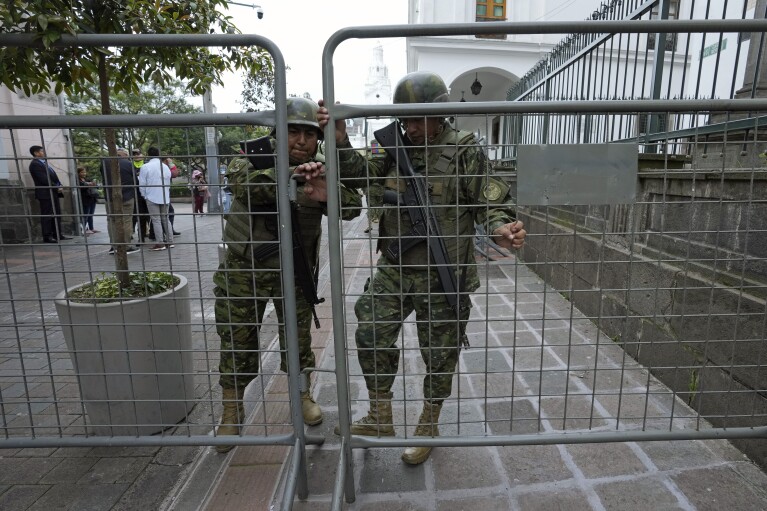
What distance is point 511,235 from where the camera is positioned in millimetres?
1956

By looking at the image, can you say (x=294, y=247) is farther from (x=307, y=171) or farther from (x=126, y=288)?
(x=126, y=288)

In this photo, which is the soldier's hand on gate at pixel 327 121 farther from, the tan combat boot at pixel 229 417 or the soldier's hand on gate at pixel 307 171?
the tan combat boot at pixel 229 417

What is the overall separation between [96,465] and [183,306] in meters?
0.89

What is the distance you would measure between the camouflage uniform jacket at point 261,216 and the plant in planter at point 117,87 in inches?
17.9

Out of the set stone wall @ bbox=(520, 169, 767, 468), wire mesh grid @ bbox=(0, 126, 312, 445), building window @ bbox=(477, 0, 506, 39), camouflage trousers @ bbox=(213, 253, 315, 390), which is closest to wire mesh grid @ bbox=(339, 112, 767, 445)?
stone wall @ bbox=(520, 169, 767, 468)

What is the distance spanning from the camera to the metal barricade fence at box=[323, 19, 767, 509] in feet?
5.85

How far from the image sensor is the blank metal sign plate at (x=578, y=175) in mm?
1823

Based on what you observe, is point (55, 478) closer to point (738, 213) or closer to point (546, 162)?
point (546, 162)

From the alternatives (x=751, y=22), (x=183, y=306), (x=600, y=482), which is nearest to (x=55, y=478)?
(x=183, y=306)

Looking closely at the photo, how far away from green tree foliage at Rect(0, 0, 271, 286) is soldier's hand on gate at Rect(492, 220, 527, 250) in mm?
1729

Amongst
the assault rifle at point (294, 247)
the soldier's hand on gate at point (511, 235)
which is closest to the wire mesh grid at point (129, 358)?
the assault rifle at point (294, 247)

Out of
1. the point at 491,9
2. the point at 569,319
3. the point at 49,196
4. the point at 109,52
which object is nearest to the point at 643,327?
the point at 569,319

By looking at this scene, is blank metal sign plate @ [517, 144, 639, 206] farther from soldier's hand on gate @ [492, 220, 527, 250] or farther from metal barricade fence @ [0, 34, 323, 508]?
metal barricade fence @ [0, 34, 323, 508]

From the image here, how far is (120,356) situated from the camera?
2383 mm
